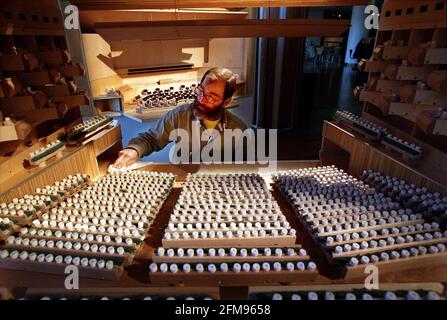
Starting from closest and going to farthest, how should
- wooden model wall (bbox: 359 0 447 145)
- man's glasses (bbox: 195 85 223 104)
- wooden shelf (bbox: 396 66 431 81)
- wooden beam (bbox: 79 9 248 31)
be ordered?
wooden model wall (bbox: 359 0 447 145) → wooden shelf (bbox: 396 66 431 81) → man's glasses (bbox: 195 85 223 104) → wooden beam (bbox: 79 9 248 31)

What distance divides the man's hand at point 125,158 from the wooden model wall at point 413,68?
2070mm

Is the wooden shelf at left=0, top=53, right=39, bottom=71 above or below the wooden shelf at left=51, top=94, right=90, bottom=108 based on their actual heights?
above

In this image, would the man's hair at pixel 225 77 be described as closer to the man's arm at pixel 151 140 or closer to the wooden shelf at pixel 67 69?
the man's arm at pixel 151 140

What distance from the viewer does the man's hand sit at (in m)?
2.48

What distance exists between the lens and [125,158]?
2.50 m

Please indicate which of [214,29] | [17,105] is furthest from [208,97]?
[17,105]

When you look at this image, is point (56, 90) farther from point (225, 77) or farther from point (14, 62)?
point (225, 77)

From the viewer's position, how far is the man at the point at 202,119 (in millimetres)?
2523

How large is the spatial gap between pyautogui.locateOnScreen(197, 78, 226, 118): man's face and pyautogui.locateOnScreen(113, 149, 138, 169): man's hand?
0.74 metres

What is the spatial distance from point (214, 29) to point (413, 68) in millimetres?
1480

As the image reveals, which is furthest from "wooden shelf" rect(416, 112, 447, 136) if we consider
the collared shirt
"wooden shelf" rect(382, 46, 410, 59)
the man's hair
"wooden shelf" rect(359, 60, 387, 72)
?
the collared shirt

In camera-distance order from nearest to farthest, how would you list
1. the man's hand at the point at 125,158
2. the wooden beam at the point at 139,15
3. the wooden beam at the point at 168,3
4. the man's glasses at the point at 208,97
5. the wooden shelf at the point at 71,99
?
the wooden beam at the point at 168,3
the wooden shelf at the point at 71,99
the man's hand at the point at 125,158
the man's glasses at the point at 208,97
the wooden beam at the point at 139,15

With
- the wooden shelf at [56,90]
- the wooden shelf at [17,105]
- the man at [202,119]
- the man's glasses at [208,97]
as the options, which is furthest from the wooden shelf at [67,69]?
the man's glasses at [208,97]

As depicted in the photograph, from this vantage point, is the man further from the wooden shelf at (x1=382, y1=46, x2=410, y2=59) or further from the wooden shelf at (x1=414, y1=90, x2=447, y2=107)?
the wooden shelf at (x1=414, y1=90, x2=447, y2=107)
